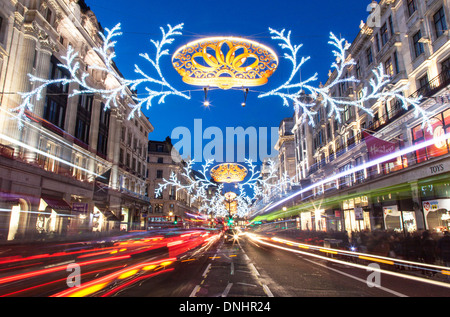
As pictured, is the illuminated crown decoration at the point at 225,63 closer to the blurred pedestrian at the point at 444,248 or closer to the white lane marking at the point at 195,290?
the white lane marking at the point at 195,290

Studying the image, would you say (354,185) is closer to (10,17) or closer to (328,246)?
(328,246)

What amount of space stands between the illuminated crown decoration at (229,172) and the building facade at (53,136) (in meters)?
11.1

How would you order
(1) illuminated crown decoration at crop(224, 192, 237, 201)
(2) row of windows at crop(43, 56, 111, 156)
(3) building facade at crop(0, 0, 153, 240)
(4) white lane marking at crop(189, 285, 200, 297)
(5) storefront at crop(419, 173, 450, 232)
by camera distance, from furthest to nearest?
(1) illuminated crown decoration at crop(224, 192, 237, 201), (2) row of windows at crop(43, 56, 111, 156), (3) building facade at crop(0, 0, 153, 240), (5) storefront at crop(419, 173, 450, 232), (4) white lane marking at crop(189, 285, 200, 297)

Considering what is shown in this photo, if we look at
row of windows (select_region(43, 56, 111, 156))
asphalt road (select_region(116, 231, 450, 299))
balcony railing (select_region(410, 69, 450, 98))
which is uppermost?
row of windows (select_region(43, 56, 111, 156))

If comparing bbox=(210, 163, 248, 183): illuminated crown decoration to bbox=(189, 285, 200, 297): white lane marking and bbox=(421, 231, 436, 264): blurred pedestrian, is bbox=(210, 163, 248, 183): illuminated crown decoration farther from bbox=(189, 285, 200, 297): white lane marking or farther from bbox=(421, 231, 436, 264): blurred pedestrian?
bbox=(189, 285, 200, 297): white lane marking

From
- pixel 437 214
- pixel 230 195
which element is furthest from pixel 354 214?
pixel 230 195

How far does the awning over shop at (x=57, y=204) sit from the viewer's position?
2410 centimetres

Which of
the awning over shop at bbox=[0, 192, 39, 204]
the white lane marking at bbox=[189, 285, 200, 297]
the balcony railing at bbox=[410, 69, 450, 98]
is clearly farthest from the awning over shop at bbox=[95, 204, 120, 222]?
the balcony railing at bbox=[410, 69, 450, 98]

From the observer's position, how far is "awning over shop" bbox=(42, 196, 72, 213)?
24.1 m

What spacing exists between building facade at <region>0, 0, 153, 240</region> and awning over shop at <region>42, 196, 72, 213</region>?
0.35 ft

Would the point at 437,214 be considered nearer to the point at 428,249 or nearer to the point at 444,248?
the point at 428,249

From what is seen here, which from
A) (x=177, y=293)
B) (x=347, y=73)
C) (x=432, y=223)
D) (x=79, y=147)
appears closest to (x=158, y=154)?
(x=79, y=147)
